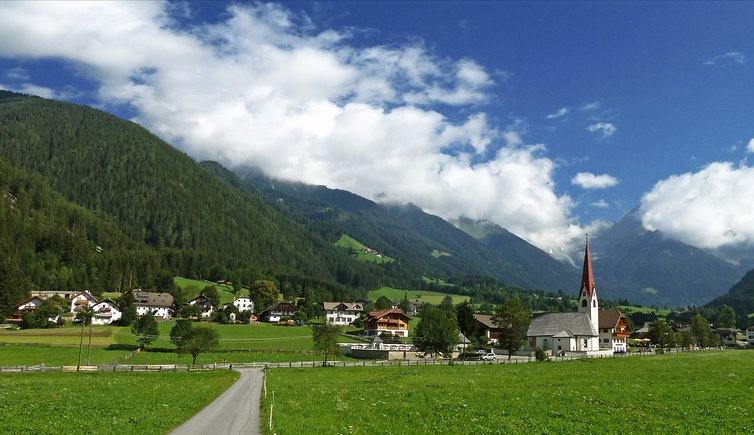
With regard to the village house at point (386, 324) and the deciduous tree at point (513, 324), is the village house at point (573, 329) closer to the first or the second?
the deciduous tree at point (513, 324)

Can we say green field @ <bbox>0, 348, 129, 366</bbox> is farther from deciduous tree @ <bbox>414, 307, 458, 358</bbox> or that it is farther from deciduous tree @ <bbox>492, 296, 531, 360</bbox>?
deciduous tree @ <bbox>492, 296, 531, 360</bbox>

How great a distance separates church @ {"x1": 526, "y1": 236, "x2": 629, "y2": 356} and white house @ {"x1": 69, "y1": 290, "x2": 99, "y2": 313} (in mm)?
120869

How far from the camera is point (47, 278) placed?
603 ft

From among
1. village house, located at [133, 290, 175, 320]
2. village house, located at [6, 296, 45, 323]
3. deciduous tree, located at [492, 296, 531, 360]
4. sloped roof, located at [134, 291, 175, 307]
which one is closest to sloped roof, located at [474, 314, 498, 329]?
deciduous tree, located at [492, 296, 531, 360]

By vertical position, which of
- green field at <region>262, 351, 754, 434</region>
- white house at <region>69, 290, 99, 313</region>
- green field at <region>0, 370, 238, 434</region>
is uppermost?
white house at <region>69, 290, 99, 313</region>

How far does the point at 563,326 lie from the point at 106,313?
121026 millimetres

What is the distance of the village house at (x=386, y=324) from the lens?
159 m

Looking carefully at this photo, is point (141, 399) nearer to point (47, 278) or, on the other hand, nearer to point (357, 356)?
point (357, 356)

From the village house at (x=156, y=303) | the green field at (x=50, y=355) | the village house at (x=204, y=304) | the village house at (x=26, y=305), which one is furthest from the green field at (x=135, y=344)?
the village house at (x=204, y=304)

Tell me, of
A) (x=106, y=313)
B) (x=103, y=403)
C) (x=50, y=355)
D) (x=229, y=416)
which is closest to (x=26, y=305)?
(x=106, y=313)

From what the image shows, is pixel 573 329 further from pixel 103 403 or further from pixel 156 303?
pixel 156 303

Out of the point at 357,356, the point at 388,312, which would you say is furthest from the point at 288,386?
the point at 388,312

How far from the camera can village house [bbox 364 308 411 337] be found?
159 m

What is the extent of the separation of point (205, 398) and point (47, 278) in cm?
17473
